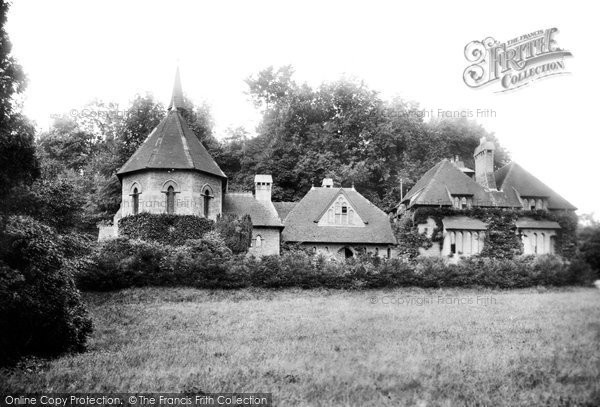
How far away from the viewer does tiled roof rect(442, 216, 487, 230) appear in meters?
39.2

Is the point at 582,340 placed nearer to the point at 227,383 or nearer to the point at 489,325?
the point at 489,325

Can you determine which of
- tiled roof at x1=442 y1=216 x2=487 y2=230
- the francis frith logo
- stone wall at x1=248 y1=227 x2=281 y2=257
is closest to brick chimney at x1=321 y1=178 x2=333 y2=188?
stone wall at x1=248 y1=227 x2=281 y2=257

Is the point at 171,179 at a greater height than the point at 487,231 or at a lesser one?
greater

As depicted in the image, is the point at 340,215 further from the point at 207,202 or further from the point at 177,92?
the point at 177,92

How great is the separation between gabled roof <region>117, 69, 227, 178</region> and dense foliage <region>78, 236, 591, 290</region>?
27.1ft

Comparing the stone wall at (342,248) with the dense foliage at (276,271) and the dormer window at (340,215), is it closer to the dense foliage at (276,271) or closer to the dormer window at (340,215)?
the dormer window at (340,215)

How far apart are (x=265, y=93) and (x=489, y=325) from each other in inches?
1942

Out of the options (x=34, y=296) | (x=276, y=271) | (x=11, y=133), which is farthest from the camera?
(x=276, y=271)

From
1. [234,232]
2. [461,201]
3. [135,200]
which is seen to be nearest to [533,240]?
[461,201]

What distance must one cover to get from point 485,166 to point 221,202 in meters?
21.7

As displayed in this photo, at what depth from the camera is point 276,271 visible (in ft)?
88.5

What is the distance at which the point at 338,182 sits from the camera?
5197 centimetres

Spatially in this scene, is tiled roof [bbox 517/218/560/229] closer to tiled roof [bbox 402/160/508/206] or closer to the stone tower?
tiled roof [bbox 402/160/508/206]

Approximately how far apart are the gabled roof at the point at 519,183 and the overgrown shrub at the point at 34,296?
28.9 m
